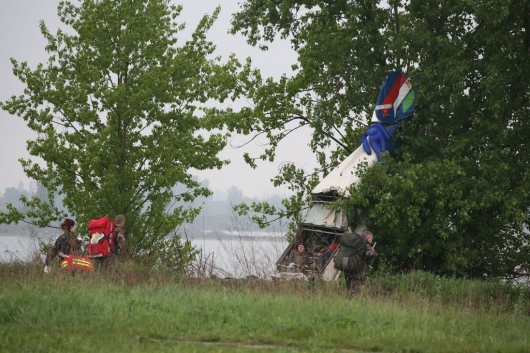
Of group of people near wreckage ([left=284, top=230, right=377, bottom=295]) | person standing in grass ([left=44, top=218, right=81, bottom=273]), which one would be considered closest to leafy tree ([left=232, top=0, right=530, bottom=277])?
group of people near wreckage ([left=284, top=230, right=377, bottom=295])

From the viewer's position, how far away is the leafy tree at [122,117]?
98.4ft

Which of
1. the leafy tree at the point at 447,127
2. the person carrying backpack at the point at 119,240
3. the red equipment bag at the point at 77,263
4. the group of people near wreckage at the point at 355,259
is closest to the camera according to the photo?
the red equipment bag at the point at 77,263

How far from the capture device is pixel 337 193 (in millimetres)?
23234

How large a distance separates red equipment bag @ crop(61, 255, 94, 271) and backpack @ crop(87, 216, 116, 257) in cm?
77

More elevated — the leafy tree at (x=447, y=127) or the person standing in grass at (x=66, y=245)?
the leafy tree at (x=447, y=127)

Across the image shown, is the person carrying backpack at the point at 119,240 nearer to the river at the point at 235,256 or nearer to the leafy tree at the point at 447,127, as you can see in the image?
the river at the point at 235,256

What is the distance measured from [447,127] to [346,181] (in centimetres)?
337

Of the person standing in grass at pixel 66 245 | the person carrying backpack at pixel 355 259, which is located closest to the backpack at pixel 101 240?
the person standing in grass at pixel 66 245

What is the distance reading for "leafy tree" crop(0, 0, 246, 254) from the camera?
98.4 ft

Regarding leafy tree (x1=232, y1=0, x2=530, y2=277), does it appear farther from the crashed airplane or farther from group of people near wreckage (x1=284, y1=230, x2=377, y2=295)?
group of people near wreckage (x1=284, y1=230, x2=377, y2=295)

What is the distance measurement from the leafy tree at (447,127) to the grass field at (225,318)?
7.08 m

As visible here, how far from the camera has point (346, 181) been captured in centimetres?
2331

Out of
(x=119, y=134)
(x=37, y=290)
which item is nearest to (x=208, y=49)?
(x=119, y=134)

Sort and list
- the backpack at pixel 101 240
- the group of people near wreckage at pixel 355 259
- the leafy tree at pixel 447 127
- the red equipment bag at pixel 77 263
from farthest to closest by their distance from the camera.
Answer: the leafy tree at pixel 447 127
the group of people near wreckage at pixel 355 259
the backpack at pixel 101 240
the red equipment bag at pixel 77 263
